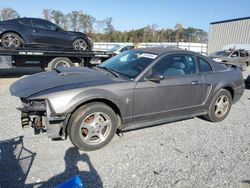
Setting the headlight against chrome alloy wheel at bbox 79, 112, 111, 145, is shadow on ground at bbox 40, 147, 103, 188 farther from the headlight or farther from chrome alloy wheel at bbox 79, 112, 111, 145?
A: the headlight

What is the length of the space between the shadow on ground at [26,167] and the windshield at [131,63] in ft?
5.06

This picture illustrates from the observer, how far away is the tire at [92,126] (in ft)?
11.2

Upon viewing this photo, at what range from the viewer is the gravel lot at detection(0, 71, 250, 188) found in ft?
9.55

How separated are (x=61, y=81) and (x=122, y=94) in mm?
946

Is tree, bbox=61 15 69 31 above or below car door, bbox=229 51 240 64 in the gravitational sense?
above

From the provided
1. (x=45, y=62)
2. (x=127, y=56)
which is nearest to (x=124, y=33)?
(x=45, y=62)

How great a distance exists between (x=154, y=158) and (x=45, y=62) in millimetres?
7194

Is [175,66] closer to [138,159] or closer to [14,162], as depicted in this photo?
[138,159]

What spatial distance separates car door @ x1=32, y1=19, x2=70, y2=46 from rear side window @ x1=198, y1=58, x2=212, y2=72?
6845 mm

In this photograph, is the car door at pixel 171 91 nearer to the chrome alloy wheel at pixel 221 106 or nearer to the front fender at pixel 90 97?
the front fender at pixel 90 97

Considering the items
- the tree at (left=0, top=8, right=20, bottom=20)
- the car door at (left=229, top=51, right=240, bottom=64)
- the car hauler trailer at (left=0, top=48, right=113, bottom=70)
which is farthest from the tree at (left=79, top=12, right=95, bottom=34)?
the car hauler trailer at (left=0, top=48, right=113, bottom=70)

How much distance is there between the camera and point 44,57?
920 centimetres

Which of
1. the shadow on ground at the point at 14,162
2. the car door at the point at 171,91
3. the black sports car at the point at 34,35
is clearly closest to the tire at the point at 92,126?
the car door at the point at 171,91

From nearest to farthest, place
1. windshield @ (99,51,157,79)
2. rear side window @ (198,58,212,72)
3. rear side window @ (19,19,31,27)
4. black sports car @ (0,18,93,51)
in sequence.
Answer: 1. windshield @ (99,51,157,79)
2. rear side window @ (198,58,212,72)
3. black sports car @ (0,18,93,51)
4. rear side window @ (19,19,31,27)
